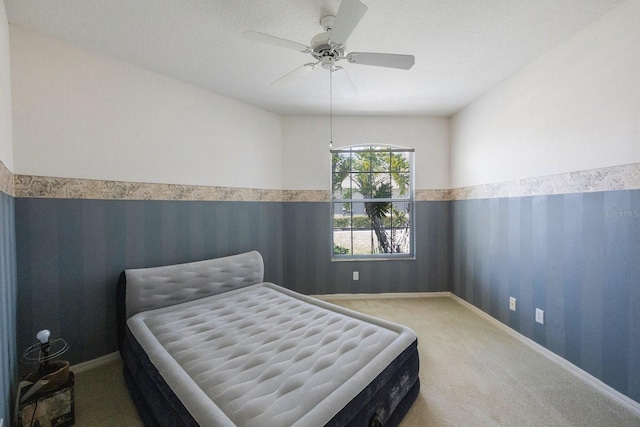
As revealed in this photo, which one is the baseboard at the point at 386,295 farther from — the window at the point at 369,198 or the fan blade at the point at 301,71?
the fan blade at the point at 301,71

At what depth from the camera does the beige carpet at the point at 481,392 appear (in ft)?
5.25

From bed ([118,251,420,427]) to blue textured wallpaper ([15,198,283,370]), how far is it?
26 cm

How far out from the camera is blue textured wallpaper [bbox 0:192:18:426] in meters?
1.34

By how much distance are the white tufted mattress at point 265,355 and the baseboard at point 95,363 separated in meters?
0.61

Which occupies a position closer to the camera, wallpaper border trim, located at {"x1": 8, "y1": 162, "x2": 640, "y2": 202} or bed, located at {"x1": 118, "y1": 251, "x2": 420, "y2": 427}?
bed, located at {"x1": 118, "y1": 251, "x2": 420, "y2": 427}

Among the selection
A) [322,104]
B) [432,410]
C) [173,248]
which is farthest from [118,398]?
[322,104]

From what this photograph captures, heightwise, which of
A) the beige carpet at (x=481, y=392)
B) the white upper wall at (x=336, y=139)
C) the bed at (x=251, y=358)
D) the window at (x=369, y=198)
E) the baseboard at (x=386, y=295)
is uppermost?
the white upper wall at (x=336, y=139)

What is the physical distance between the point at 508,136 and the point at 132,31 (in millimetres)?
3565

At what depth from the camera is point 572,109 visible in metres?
2.07

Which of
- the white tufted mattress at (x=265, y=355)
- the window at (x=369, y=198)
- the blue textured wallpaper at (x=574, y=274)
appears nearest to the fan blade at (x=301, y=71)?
the window at (x=369, y=198)

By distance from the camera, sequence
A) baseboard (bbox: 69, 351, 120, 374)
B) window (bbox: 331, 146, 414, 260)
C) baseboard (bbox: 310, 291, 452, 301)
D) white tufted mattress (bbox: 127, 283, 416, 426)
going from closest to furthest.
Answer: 1. white tufted mattress (bbox: 127, 283, 416, 426)
2. baseboard (bbox: 69, 351, 120, 374)
3. baseboard (bbox: 310, 291, 452, 301)
4. window (bbox: 331, 146, 414, 260)

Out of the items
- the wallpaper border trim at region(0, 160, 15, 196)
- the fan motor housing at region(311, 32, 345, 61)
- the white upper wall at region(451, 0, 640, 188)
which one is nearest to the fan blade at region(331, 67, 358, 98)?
the fan motor housing at region(311, 32, 345, 61)

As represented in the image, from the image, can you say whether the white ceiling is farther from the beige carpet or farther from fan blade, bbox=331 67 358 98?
the beige carpet

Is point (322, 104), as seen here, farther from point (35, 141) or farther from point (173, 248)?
point (35, 141)
